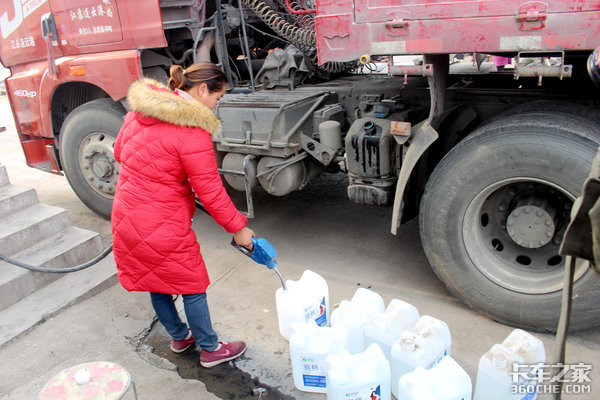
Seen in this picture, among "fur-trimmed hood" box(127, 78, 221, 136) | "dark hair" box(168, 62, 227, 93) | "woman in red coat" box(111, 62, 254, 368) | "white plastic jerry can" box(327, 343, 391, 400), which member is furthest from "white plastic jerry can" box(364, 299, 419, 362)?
"dark hair" box(168, 62, 227, 93)

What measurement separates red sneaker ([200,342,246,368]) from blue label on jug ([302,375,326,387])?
52 centimetres

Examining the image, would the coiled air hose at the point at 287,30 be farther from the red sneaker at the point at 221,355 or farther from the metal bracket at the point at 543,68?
the red sneaker at the point at 221,355

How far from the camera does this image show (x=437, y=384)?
204 centimetres

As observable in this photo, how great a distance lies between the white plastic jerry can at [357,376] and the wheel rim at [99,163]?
325 centimetres

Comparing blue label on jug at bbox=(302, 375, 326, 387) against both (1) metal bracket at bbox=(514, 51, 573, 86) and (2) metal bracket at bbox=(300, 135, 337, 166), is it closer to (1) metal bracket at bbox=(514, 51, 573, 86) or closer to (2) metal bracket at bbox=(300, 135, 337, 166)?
(2) metal bracket at bbox=(300, 135, 337, 166)

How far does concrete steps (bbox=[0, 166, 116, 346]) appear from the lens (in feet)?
11.0

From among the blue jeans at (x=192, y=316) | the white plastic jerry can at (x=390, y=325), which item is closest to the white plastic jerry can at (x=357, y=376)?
the white plastic jerry can at (x=390, y=325)

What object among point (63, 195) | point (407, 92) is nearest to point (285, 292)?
point (407, 92)

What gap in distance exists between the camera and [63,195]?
600 cm

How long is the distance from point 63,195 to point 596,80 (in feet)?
19.6

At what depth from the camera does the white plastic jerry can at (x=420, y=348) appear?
7.40ft

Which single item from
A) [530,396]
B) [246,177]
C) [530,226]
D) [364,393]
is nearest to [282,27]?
[246,177]

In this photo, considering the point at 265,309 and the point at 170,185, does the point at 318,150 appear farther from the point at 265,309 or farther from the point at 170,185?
the point at 170,185

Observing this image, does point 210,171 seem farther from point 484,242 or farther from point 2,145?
point 2,145
